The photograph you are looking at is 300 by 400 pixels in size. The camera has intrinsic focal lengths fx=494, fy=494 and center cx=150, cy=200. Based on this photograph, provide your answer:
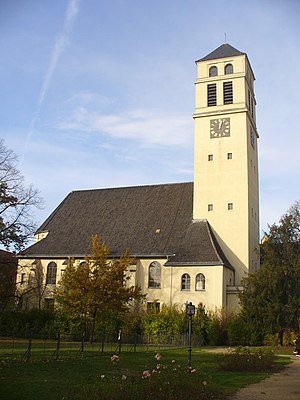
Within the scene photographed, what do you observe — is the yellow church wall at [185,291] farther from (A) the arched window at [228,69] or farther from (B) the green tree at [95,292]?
(A) the arched window at [228,69]

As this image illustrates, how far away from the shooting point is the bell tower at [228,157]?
43.5 m

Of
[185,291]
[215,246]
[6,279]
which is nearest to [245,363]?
[6,279]

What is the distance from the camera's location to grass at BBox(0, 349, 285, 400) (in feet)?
34.1

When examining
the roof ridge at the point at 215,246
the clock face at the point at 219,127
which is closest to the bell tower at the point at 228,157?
the clock face at the point at 219,127

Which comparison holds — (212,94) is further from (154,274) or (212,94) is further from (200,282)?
(200,282)

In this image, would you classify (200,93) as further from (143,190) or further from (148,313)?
(148,313)

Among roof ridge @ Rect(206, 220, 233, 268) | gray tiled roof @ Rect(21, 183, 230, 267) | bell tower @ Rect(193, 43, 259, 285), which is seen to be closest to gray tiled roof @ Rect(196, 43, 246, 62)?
bell tower @ Rect(193, 43, 259, 285)

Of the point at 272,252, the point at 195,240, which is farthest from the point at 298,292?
the point at 195,240

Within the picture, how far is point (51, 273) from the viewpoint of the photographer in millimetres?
47906

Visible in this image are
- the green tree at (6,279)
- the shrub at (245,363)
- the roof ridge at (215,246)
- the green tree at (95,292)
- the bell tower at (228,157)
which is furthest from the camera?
the bell tower at (228,157)

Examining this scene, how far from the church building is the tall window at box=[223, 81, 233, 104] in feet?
0.31

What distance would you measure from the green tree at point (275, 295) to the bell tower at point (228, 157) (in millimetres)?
5850

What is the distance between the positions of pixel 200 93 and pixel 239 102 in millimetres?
4205

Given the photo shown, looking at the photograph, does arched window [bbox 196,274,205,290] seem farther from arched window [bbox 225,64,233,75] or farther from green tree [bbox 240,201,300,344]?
arched window [bbox 225,64,233,75]
